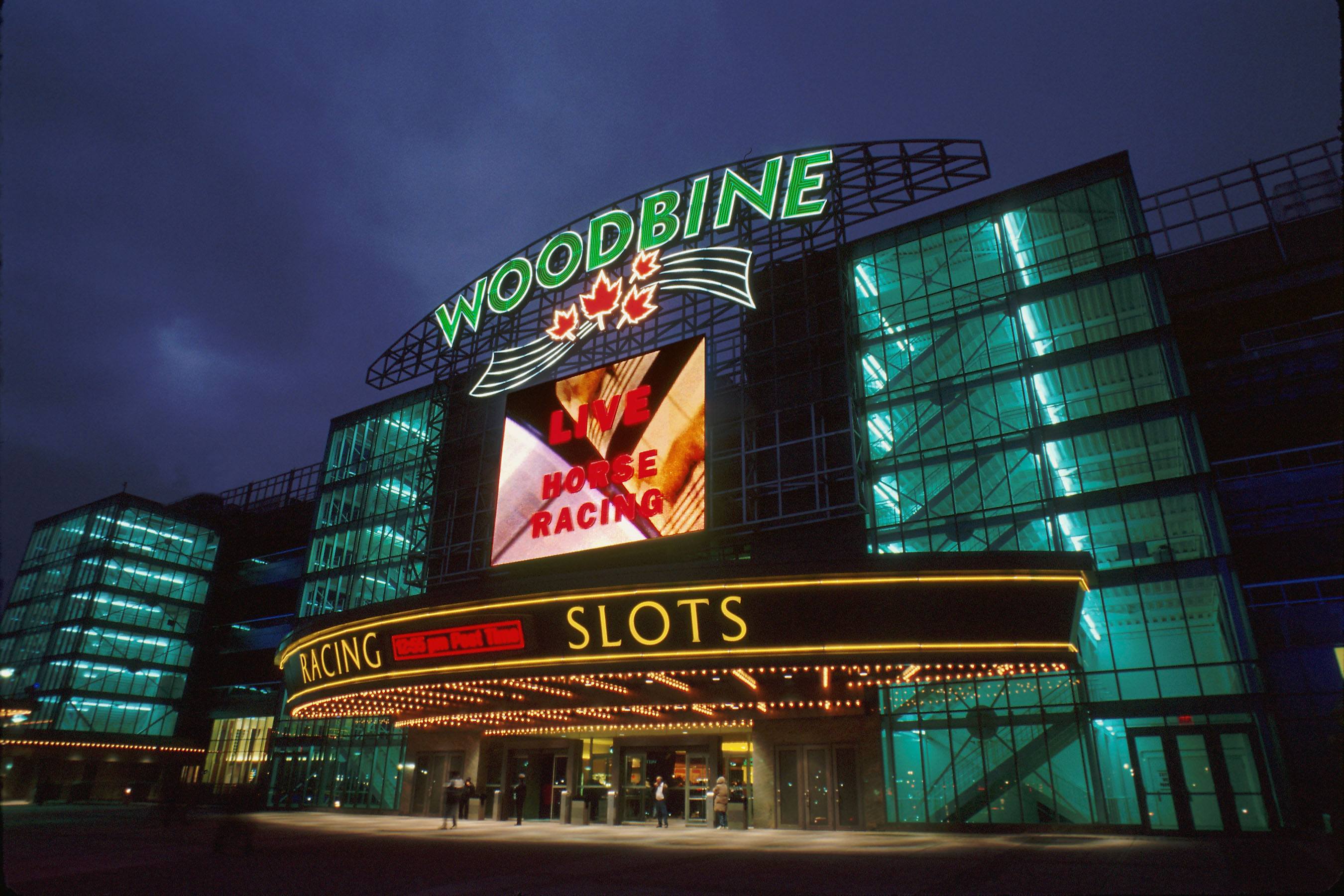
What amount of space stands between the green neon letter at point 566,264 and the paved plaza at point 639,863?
21187mm

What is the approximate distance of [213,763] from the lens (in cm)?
5566

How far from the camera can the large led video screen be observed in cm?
2641

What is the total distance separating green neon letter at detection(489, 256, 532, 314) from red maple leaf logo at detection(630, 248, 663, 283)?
5691 millimetres

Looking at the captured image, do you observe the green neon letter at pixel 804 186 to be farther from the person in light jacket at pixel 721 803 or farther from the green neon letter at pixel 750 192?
the person in light jacket at pixel 721 803

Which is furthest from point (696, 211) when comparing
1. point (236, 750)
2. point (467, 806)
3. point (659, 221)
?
point (236, 750)

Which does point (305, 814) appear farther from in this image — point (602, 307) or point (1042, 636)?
point (1042, 636)

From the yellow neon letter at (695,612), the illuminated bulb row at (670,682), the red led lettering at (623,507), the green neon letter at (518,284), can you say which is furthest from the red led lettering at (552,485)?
the yellow neon letter at (695,612)

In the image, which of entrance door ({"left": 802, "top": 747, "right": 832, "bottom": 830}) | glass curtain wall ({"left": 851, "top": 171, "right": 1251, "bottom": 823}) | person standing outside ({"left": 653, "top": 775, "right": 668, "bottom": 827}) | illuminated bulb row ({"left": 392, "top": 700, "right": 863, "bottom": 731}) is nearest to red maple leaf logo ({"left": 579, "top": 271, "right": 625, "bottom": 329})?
glass curtain wall ({"left": 851, "top": 171, "right": 1251, "bottom": 823})

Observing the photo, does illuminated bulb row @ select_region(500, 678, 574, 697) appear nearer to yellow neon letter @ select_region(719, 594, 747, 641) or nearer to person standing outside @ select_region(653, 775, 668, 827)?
person standing outside @ select_region(653, 775, 668, 827)

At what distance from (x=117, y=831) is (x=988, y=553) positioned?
26.0 metres

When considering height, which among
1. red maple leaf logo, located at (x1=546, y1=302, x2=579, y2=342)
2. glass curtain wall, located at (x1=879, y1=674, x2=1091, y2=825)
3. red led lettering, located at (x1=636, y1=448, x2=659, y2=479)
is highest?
red maple leaf logo, located at (x1=546, y1=302, x2=579, y2=342)

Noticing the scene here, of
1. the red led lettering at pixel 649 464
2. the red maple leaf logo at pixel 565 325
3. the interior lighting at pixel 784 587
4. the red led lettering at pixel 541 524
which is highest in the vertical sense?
the red maple leaf logo at pixel 565 325

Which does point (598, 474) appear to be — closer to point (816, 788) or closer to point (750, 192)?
point (750, 192)

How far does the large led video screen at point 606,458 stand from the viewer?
2641 centimetres
